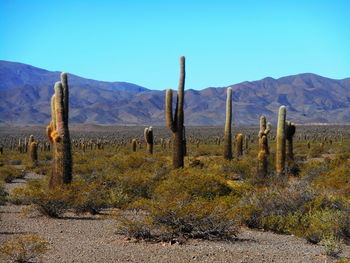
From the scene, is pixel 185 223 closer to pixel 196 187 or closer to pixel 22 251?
pixel 22 251

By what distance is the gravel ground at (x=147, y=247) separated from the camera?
8.76 meters

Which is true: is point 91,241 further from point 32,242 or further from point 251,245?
point 251,245

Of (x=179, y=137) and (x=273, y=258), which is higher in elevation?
(x=179, y=137)

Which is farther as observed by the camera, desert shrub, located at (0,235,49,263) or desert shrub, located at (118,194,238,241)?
desert shrub, located at (118,194,238,241)

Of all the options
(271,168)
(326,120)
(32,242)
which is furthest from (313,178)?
(326,120)

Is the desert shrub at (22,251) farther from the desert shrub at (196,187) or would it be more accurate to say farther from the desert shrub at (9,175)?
the desert shrub at (9,175)

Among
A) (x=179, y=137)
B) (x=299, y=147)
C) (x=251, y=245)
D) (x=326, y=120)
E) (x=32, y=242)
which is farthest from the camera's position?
(x=326, y=120)

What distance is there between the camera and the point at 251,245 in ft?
32.3

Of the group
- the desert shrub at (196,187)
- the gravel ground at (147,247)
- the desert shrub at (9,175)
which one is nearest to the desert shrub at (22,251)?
the gravel ground at (147,247)

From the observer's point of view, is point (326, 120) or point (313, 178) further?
point (326, 120)

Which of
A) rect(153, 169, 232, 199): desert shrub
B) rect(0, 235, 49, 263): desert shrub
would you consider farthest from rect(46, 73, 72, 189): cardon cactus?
rect(0, 235, 49, 263): desert shrub

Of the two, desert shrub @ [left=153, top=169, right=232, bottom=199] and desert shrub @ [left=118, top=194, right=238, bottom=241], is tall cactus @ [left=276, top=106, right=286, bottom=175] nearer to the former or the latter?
desert shrub @ [left=153, top=169, right=232, bottom=199]

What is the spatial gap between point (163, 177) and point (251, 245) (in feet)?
27.1

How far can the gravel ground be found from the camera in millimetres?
8758
